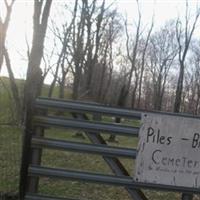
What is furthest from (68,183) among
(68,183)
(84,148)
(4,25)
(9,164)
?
(4,25)

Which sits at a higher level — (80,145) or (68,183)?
(80,145)

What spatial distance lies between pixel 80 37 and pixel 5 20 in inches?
541

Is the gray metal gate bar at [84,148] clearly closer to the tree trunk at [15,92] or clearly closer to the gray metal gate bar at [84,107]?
the gray metal gate bar at [84,107]

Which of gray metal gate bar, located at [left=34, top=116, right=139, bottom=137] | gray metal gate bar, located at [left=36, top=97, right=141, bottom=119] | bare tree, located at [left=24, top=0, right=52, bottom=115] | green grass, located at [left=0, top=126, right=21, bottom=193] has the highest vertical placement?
bare tree, located at [left=24, top=0, right=52, bottom=115]

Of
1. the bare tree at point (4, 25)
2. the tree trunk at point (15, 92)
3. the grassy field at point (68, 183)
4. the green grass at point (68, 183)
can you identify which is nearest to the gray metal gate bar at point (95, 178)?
the grassy field at point (68, 183)

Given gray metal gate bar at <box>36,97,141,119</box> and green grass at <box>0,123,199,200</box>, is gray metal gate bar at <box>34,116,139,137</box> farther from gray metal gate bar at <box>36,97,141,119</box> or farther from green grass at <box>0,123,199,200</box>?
green grass at <box>0,123,199,200</box>

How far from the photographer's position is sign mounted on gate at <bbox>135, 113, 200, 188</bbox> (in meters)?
4.86

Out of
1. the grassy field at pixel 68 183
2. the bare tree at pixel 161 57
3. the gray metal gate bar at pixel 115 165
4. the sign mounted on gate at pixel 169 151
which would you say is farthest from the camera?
the bare tree at pixel 161 57

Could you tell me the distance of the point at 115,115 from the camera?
497cm

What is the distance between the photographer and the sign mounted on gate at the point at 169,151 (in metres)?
4.86

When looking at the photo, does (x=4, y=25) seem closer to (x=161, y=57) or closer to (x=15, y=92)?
(x=15, y=92)

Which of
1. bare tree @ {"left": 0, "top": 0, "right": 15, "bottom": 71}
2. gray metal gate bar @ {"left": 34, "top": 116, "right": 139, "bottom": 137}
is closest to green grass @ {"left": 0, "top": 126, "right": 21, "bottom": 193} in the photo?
gray metal gate bar @ {"left": 34, "top": 116, "right": 139, "bottom": 137}

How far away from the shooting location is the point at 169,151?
4.87 m

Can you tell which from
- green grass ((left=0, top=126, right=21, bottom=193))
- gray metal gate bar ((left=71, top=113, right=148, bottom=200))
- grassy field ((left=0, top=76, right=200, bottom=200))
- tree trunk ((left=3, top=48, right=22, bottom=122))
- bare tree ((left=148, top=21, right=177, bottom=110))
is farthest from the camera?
bare tree ((left=148, top=21, right=177, bottom=110))
